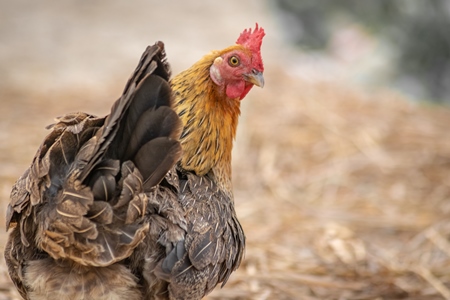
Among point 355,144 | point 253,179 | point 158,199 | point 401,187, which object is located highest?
point 355,144

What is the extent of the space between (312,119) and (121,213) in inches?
197

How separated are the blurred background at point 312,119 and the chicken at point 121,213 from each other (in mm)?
1255

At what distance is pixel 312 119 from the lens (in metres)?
7.24

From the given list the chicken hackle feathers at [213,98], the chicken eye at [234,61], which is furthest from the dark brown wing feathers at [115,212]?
the chicken eye at [234,61]

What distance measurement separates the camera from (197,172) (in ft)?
10.1

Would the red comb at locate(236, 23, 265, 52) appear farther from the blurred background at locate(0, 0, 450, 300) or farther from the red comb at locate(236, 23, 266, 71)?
the blurred background at locate(0, 0, 450, 300)

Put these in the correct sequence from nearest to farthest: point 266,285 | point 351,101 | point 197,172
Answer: point 197,172 < point 266,285 < point 351,101

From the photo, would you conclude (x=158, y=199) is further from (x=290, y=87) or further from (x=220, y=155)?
(x=290, y=87)

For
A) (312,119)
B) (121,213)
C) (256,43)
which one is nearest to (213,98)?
(256,43)

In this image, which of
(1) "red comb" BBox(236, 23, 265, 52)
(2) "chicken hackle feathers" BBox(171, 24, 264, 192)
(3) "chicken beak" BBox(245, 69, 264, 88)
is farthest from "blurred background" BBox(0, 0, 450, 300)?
(1) "red comb" BBox(236, 23, 265, 52)

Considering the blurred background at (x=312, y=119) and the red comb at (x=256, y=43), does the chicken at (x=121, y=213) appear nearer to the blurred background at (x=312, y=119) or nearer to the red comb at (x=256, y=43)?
the red comb at (x=256, y=43)

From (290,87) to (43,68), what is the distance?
3270mm

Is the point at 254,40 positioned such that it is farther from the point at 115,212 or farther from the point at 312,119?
the point at 312,119

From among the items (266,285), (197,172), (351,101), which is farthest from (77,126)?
(351,101)
